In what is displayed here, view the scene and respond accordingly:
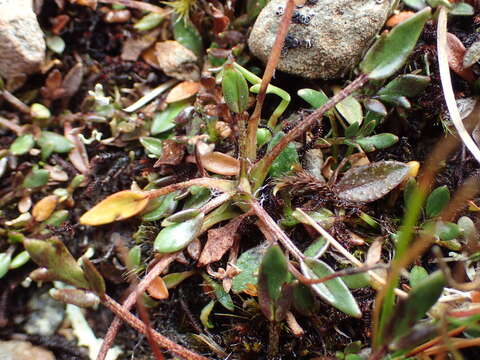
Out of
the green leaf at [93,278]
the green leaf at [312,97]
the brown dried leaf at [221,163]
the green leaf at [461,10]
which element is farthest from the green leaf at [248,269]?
the green leaf at [461,10]

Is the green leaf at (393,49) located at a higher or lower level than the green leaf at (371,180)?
higher

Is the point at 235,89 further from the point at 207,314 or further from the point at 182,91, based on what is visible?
the point at 207,314

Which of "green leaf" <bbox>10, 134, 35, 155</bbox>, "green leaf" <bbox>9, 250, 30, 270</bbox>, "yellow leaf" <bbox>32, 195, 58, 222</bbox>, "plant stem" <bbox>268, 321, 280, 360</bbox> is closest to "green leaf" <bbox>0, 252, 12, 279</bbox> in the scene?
"green leaf" <bbox>9, 250, 30, 270</bbox>

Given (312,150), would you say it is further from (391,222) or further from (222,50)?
(222,50)

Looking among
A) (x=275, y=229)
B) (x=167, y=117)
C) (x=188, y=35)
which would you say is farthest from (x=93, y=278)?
(x=188, y=35)

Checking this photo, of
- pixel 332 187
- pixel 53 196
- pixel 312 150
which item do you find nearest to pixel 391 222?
pixel 332 187

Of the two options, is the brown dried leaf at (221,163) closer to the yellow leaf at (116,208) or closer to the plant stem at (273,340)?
the yellow leaf at (116,208)

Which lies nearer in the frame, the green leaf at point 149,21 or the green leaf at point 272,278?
the green leaf at point 272,278
